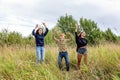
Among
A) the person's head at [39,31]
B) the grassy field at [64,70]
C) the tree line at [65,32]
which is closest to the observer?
the grassy field at [64,70]

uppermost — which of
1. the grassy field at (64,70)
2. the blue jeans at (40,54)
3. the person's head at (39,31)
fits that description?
the person's head at (39,31)

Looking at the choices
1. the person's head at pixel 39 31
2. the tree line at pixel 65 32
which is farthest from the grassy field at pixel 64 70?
the tree line at pixel 65 32

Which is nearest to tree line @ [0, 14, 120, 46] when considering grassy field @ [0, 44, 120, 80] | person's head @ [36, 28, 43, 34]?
person's head @ [36, 28, 43, 34]

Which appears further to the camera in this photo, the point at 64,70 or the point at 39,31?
the point at 39,31

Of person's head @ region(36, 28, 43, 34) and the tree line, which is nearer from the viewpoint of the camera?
person's head @ region(36, 28, 43, 34)

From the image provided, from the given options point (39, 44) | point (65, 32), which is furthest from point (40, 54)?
point (65, 32)

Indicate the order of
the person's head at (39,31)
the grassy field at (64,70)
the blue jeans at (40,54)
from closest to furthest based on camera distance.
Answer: the grassy field at (64,70) < the blue jeans at (40,54) < the person's head at (39,31)

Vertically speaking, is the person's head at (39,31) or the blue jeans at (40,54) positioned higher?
the person's head at (39,31)

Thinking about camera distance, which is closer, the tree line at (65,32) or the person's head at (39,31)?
the person's head at (39,31)

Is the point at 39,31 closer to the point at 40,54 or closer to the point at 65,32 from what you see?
the point at 40,54

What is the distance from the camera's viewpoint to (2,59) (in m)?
10.8

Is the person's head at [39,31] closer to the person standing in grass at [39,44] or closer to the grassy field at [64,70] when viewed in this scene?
the person standing in grass at [39,44]

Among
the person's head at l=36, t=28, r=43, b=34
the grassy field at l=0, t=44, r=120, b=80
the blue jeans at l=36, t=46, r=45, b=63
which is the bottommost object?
the grassy field at l=0, t=44, r=120, b=80

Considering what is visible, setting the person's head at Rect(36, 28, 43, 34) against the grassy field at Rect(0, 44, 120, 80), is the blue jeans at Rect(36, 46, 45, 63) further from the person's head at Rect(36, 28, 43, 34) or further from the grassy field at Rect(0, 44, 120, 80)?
the grassy field at Rect(0, 44, 120, 80)
